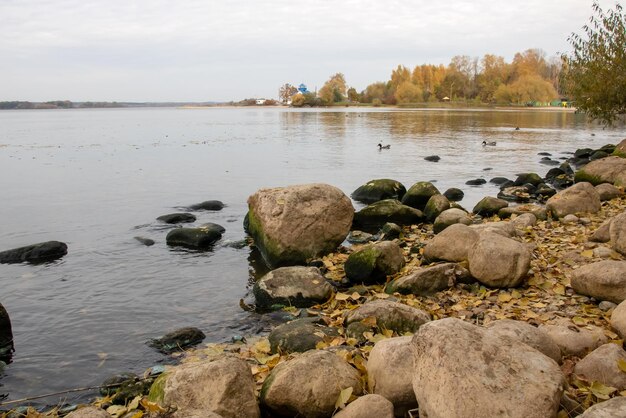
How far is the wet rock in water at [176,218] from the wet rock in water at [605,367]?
14.5m

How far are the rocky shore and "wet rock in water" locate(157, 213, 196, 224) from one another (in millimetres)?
3103

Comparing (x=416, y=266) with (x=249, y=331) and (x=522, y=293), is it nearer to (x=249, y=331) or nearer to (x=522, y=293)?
(x=522, y=293)

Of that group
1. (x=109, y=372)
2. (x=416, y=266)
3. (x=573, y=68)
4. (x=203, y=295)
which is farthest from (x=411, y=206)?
(x=573, y=68)

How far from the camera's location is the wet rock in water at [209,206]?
810 inches

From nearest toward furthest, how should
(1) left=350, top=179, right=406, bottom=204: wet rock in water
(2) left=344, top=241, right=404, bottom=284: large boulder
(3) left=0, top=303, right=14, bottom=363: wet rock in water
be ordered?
(3) left=0, top=303, right=14, bottom=363: wet rock in water → (2) left=344, top=241, right=404, bottom=284: large boulder → (1) left=350, top=179, right=406, bottom=204: wet rock in water

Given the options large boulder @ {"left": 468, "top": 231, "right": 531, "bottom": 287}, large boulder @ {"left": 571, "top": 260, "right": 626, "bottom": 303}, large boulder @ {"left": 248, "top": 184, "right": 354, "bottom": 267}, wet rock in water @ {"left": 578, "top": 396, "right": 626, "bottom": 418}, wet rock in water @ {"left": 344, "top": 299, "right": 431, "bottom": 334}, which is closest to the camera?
wet rock in water @ {"left": 578, "top": 396, "right": 626, "bottom": 418}

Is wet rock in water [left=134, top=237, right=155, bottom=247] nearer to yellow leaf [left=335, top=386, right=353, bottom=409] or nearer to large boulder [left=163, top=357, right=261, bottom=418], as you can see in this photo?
large boulder [left=163, top=357, right=261, bottom=418]

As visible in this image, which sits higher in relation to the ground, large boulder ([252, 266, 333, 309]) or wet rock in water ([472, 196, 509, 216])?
wet rock in water ([472, 196, 509, 216])

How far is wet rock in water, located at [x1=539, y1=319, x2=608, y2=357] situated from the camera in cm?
662

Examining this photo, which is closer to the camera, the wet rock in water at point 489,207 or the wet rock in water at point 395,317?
the wet rock in water at point 395,317

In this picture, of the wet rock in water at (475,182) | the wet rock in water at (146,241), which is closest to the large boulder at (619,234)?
the wet rock in water at (146,241)

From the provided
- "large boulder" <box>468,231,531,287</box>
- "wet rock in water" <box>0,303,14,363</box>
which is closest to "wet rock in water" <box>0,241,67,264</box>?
"wet rock in water" <box>0,303,14,363</box>

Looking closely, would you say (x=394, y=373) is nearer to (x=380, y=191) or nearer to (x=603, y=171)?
(x=380, y=191)

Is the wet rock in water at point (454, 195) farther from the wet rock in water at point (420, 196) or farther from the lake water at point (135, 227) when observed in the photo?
the wet rock in water at point (420, 196)
